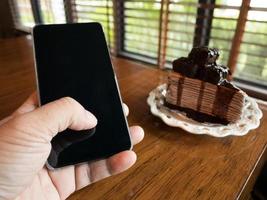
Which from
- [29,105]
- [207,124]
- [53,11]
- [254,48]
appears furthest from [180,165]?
[53,11]

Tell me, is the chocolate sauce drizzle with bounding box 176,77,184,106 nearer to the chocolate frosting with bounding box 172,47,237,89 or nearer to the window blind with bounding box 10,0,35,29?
the chocolate frosting with bounding box 172,47,237,89

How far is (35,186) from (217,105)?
347mm

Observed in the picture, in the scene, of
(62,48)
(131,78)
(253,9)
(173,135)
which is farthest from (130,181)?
(253,9)

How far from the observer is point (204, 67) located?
448 mm

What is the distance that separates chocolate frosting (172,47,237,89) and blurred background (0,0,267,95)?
50 centimetres

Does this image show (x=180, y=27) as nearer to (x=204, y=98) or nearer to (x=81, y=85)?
(x=204, y=98)

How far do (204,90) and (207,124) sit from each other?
7cm

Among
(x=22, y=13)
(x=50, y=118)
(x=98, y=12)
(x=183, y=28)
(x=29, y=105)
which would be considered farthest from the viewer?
(x=22, y=13)

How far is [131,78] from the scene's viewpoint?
70 centimetres

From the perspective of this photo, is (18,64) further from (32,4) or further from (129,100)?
(32,4)

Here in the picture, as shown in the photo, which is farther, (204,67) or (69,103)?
(204,67)

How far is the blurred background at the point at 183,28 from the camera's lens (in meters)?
0.89

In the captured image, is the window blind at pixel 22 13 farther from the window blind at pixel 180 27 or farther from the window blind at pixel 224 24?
the window blind at pixel 224 24

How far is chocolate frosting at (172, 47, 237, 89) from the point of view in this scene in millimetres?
437
